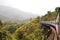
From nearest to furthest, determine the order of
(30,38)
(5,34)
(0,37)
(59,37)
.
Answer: (59,37)
(0,37)
(5,34)
(30,38)

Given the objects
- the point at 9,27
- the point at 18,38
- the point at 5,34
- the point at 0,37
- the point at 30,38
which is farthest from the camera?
the point at 9,27

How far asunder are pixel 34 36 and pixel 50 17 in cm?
1126

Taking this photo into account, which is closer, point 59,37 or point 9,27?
point 59,37

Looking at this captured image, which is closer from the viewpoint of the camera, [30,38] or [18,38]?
[30,38]

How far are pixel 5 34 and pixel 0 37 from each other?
2073mm

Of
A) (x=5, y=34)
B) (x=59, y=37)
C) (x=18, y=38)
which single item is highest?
(x=59, y=37)

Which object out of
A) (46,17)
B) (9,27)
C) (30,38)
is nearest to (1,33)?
(30,38)

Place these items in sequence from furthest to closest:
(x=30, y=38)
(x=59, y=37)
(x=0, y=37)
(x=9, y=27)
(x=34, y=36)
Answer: (x=9, y=27) < (x=30, y=38) < (x=34, y=36) < (x=0, y=37) < (x=59, y=37)

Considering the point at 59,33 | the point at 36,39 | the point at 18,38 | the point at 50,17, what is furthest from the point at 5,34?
the point at 59,33

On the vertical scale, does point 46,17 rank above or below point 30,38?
above

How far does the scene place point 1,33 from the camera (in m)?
28.9

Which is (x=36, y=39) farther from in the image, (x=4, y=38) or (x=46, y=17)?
(x=46, y=17)

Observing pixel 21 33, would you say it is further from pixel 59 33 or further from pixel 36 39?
pixel 59 33

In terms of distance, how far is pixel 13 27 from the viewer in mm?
53188
